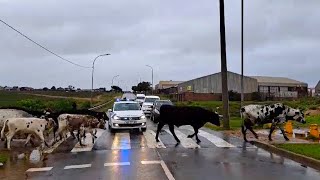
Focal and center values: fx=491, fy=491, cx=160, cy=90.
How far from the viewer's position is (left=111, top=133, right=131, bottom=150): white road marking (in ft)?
63.3

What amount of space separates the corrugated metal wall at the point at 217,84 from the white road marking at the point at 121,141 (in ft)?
210

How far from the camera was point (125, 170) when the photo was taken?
13.4 m

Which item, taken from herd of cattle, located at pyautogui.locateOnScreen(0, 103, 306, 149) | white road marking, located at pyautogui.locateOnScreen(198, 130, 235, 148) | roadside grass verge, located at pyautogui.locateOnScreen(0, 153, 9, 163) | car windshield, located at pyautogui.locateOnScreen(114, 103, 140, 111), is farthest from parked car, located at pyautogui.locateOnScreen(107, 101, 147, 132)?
roadside grass verge, located at pyautogui.locateOnScreen(0, 153, 9, 163)

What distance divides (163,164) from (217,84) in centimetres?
7616

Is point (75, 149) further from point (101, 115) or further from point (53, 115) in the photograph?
point (101, 115)

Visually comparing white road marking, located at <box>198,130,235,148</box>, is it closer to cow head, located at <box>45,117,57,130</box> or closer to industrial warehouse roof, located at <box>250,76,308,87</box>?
cow head, located at <box>45,117,57,130</box>

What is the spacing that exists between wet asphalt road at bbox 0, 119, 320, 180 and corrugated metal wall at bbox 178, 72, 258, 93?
222 ft

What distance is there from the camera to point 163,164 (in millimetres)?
14375

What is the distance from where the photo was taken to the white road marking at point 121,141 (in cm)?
1928

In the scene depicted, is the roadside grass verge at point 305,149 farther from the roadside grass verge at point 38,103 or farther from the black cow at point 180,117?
the roadside grass verge at point 38,103

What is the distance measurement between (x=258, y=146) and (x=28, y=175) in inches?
387

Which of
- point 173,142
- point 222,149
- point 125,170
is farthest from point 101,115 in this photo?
point 125,170

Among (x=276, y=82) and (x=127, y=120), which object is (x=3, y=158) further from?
(x=276, y=82)

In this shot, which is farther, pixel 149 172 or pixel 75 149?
pixel 75 149
